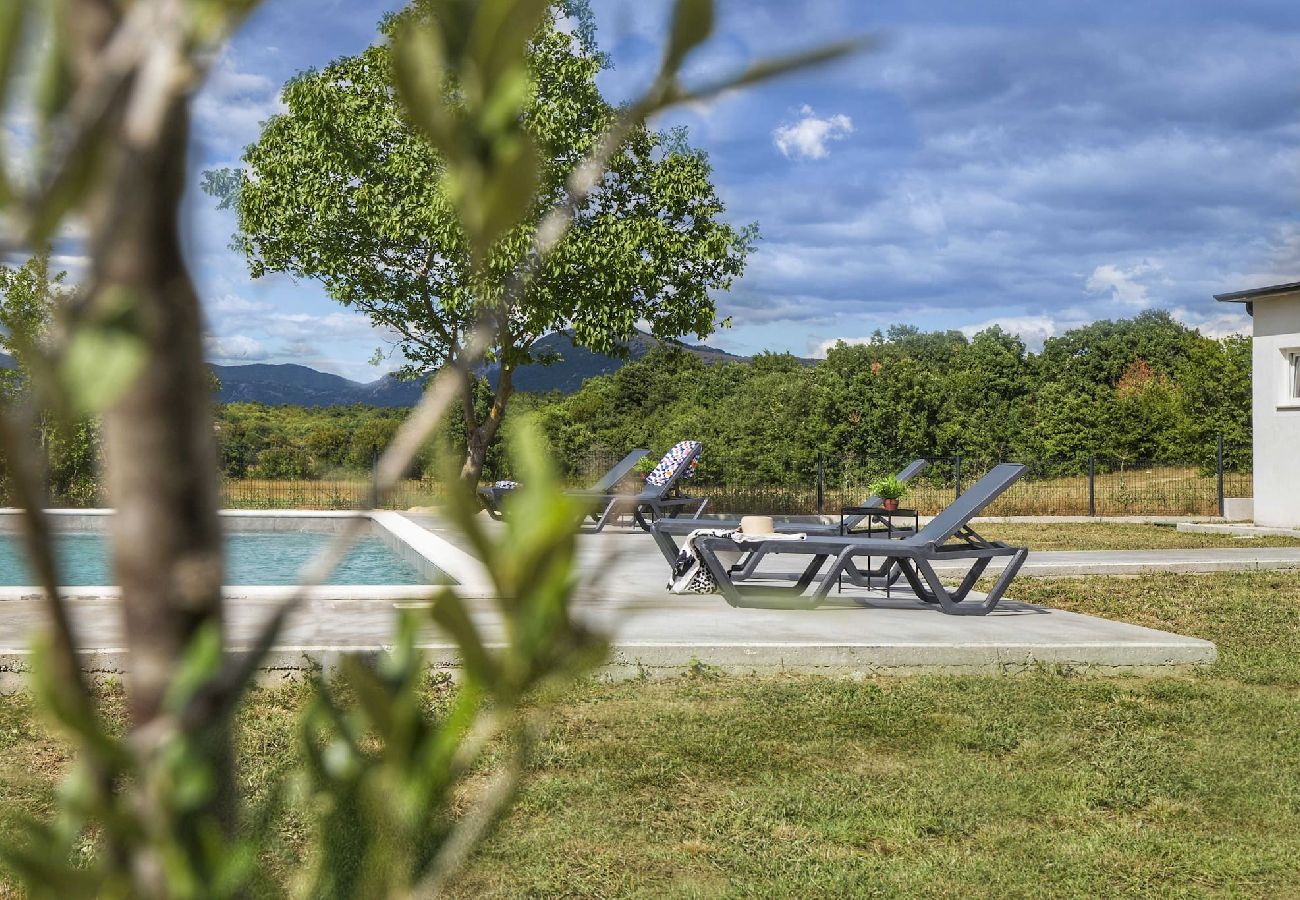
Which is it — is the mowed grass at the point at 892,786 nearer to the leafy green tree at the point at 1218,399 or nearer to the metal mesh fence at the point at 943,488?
the metal mesh fence at the point at 943,488

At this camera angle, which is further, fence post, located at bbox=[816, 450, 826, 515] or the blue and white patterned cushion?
fence post, located at bbox=[816, 450, 826, 515]

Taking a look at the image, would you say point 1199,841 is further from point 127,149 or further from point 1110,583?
point 1110,583

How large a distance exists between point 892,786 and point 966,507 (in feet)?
11.0

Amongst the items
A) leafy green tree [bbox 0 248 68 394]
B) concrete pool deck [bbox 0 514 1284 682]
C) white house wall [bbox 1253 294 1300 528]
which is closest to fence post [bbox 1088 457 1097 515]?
white house wall [bbox 1253 294 1300 528]

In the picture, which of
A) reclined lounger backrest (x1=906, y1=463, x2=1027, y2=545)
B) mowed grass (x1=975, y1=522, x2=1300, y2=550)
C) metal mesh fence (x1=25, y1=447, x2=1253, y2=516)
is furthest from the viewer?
metal mesh fence (x1=25, y1=447, x2=1253, y2=516)

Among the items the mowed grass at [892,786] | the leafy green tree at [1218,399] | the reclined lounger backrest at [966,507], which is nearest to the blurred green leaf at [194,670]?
the mowed grass at [892,786]

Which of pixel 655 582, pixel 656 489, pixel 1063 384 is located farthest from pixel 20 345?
pixel 1063 384

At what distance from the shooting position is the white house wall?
725 inches

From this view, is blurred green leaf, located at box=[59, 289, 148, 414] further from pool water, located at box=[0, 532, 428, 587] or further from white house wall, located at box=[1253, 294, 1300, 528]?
white house wall, located at box=[1253, 294, 1300, 528]

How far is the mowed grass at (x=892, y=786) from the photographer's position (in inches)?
139

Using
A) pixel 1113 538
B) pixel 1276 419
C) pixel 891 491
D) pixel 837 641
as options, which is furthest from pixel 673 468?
pixel 1276 419

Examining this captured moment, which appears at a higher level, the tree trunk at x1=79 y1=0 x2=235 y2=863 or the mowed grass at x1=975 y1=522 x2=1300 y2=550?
the tree trunk at x1=79 y1=0 x2=235 y2=863

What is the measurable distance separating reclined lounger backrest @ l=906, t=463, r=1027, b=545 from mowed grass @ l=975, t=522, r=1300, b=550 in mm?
6977

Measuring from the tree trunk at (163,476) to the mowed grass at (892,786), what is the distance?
243 cm
